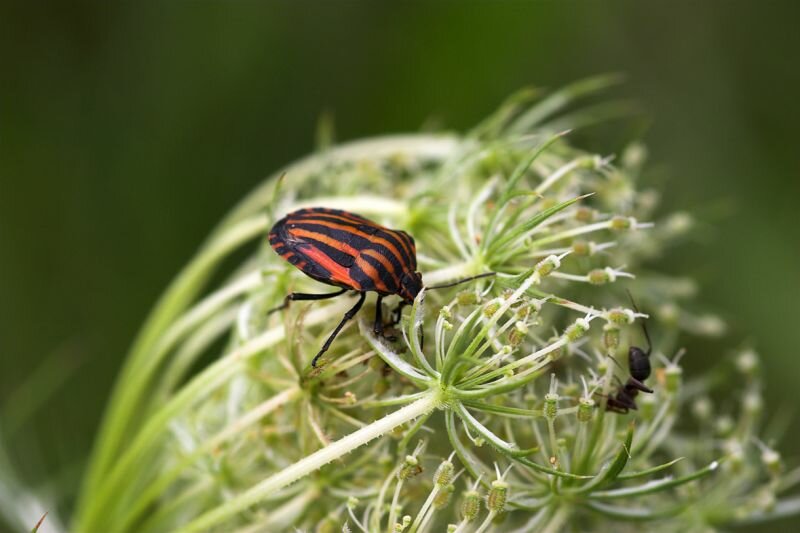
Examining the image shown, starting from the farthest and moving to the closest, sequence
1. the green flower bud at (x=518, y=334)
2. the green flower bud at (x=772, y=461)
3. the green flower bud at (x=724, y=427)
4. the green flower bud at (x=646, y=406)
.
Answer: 1. the green flower bud at (x=724, y=427)
2. the green flower bud at (x=772, y=461)
3. the green flower bud at (x=646, y=406)
4. the green flower bud at (x=518, y=334)

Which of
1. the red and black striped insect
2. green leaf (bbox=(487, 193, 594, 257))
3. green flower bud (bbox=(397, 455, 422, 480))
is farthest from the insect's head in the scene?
green flower bud (bbox=(397, 455, 422, 480))

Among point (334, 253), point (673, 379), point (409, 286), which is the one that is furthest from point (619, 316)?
point (334, 253)

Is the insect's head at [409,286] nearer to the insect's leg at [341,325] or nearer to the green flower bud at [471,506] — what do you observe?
the insect's leg at [341,325]

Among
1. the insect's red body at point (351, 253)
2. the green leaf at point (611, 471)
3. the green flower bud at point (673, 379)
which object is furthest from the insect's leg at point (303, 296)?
the green flower bud at point (673, 379)

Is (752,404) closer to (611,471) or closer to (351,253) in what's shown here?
(611,471)

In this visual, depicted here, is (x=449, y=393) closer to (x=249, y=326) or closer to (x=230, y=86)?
(x=249, y=326)
